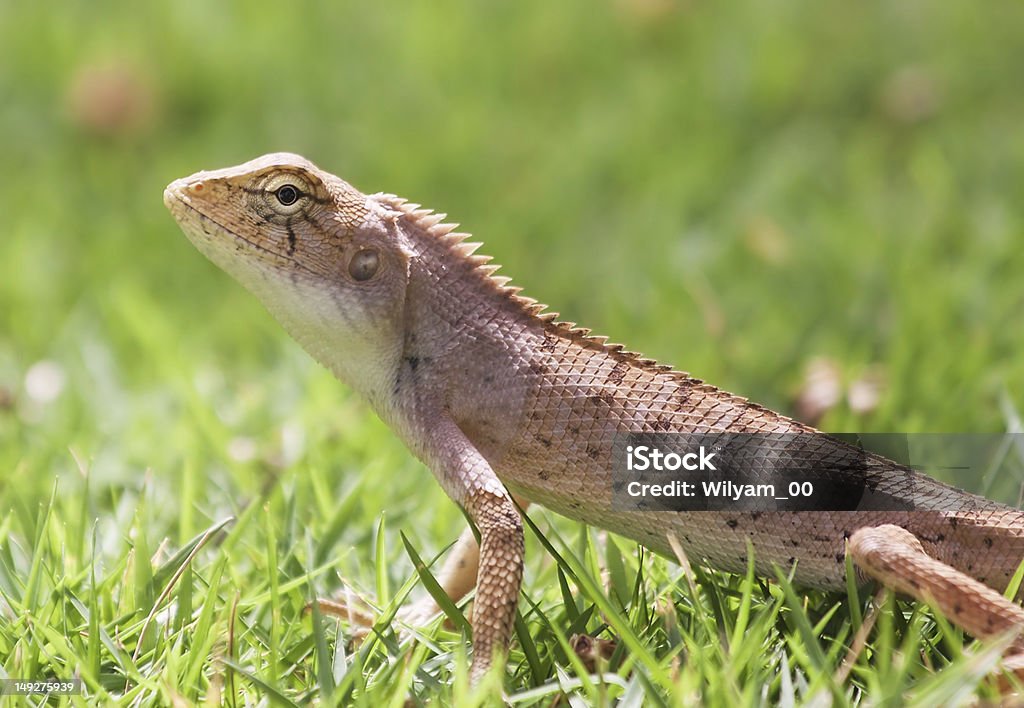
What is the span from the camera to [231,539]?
3.44 metres

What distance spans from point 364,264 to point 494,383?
494 millimetres

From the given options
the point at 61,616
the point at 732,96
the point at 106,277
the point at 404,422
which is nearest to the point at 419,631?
the point at 404,422

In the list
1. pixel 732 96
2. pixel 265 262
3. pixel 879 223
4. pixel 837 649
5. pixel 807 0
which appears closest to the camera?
pixel 837 649

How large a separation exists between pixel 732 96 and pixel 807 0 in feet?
4.58

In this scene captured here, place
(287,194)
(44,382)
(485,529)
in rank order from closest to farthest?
(485,529) → (287,194) → (44,382)

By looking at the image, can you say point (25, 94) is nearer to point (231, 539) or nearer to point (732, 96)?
point (732, 96)

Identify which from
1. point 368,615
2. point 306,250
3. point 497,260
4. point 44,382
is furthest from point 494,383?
point 497,260

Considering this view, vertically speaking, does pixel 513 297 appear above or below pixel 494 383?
above

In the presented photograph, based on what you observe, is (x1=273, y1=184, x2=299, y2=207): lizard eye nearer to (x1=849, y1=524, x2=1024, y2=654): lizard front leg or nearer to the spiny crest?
the spiny crest

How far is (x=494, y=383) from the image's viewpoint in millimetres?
3285

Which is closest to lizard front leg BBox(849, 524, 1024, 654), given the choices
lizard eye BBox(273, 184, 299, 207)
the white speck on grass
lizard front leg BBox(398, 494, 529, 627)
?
lizard front leg BBox(398, 494, 529, 627)

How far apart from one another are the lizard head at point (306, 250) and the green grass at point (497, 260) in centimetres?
59

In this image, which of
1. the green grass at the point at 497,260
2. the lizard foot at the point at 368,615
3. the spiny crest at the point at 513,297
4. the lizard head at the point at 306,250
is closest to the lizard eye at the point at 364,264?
the lizard head at the point at 306,250

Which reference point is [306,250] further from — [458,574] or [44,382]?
[44,382]
